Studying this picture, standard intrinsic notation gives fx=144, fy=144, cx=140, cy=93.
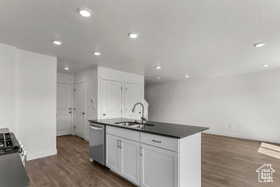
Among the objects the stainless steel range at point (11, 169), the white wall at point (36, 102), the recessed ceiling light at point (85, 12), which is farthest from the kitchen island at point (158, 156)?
the white wall at point (36, 102)

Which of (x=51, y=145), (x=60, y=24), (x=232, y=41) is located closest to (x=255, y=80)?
(x=232, y=41)

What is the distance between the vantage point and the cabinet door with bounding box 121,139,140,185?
7.23 ft

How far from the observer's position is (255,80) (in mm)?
5043

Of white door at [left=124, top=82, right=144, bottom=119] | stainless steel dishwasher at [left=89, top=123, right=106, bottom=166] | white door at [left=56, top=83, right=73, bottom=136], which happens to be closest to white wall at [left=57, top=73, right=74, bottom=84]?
white door at [left=56, top=83, right=73, bottom=136]

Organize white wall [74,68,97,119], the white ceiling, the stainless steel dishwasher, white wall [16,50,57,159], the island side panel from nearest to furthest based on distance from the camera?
1. the white ceiling
2. the island side panel
3. the stainless steel dishwasher
4. white wall [16,50,57,159]
5. white wall [74,68,97,119]

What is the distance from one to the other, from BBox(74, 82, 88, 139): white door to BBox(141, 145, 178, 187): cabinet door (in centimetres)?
337

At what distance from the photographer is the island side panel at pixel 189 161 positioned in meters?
1.75

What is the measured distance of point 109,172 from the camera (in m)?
2.71

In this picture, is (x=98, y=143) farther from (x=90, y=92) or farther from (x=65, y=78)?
(x=65, y=78)

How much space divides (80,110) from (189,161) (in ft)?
14.6

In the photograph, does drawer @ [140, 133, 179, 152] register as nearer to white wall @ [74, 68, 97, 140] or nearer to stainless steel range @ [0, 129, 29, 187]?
stainless steel range @ [0, 129, 29, 187]

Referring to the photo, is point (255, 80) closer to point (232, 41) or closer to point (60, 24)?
point (232, 41)

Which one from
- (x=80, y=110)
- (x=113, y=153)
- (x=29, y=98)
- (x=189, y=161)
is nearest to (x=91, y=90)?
(x=80, y=110)

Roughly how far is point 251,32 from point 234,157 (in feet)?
9.11
